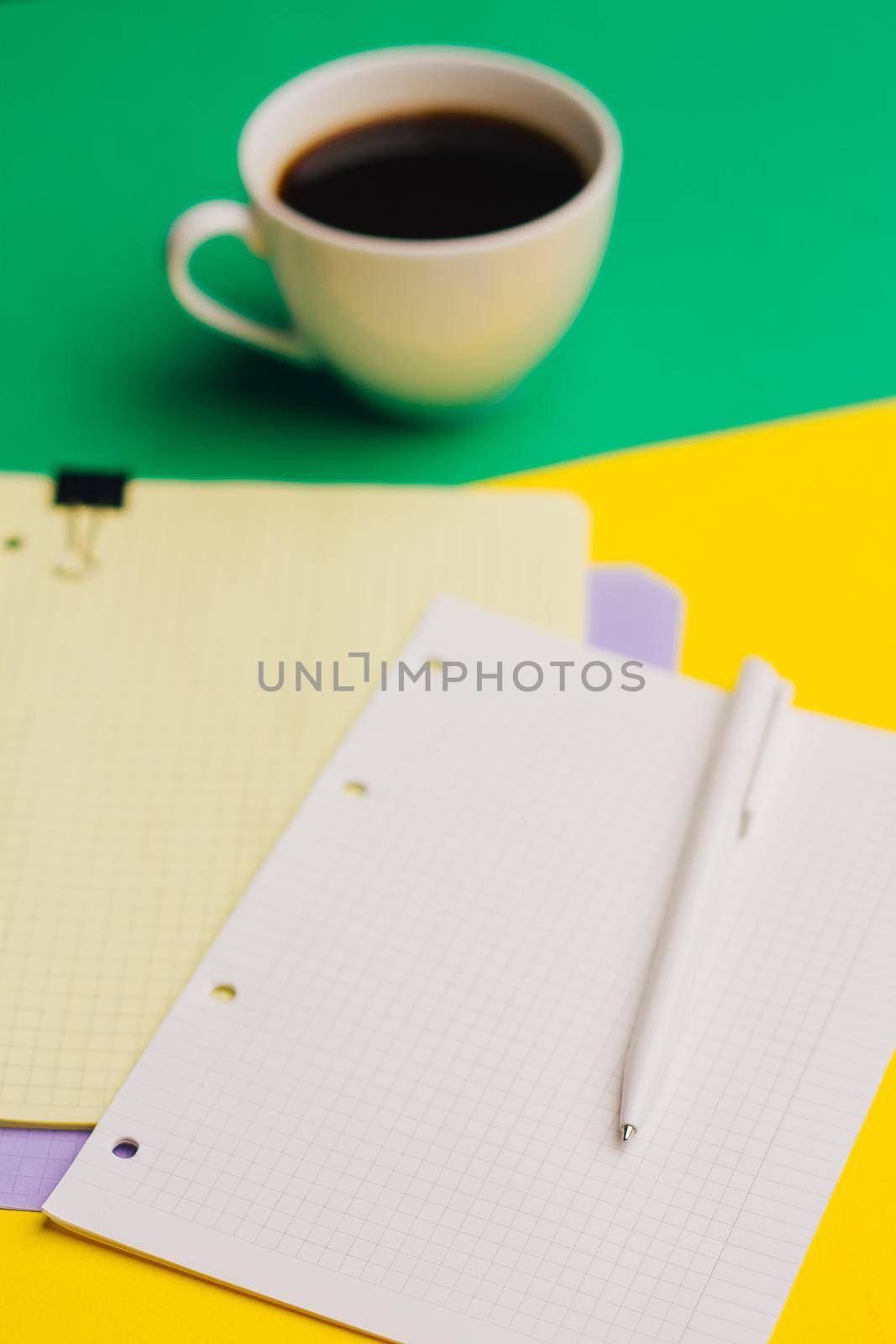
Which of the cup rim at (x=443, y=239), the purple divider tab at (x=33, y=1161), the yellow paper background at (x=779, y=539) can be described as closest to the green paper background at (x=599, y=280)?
the yellow paper background at (x=779, y=539)

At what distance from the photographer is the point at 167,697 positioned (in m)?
0.59

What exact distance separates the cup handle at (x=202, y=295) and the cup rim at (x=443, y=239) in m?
0.02

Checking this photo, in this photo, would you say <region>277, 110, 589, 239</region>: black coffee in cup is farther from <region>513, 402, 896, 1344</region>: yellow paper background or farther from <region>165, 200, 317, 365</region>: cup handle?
<region>513, 402, 896, 1344</region>: yellow paper background

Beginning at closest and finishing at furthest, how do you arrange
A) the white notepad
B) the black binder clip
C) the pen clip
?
1. the white notepad
2. the pen clip
3. the black binder clip

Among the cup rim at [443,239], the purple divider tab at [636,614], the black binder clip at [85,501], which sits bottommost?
the black binder clip at [85,501]

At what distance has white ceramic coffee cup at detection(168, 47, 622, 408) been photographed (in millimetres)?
582

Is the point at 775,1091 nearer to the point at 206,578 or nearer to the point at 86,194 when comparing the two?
the point at 206,578

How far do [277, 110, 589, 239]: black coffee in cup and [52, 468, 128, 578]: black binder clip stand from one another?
0.17 meters

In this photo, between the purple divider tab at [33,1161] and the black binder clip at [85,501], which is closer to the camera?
Answer: the purple divider tab at [33,1161]

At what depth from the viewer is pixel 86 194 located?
32.8 inches

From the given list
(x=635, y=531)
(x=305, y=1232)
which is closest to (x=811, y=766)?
(x=635, y=531)

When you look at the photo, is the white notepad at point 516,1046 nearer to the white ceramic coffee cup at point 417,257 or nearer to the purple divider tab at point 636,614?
the purple divider tab at point 636,614

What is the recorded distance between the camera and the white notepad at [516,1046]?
16.5 inches

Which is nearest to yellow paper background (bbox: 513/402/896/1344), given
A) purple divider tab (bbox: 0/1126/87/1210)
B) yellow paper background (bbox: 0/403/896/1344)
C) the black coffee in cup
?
yellow paper background (bbox: 0/403/896/1344)
